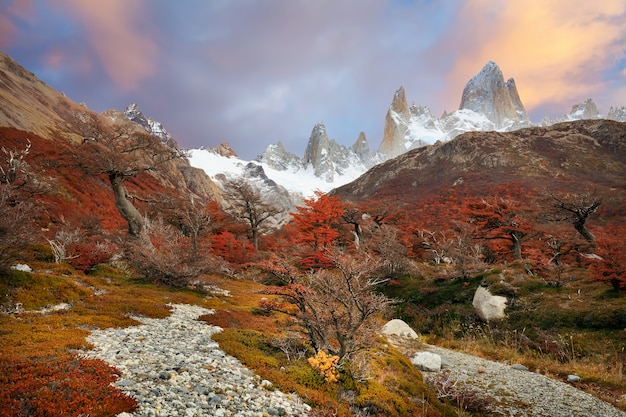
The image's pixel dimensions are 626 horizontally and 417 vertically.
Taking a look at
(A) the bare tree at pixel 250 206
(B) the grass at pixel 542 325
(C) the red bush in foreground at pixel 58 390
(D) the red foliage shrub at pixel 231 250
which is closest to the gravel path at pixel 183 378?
(C) the red bush in foreground at pixel 58 390

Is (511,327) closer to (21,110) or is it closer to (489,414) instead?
(489,414)

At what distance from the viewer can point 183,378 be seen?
20.7ft

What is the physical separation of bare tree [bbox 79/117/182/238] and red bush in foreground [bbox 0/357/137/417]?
18.9m

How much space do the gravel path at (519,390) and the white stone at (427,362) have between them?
30 cm

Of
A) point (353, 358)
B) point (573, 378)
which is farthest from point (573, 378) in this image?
point (353, 358)

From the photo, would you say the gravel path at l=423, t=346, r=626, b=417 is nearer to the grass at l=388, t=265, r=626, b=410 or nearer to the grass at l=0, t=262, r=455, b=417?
the grass at l=388, t=265, r=626, b=410

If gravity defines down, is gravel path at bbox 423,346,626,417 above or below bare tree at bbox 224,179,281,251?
below

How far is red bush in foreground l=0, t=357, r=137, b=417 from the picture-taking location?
425cm

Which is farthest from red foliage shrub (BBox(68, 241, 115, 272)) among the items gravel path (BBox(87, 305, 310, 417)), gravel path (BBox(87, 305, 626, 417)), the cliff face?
gravel path (BBox(87, 305, 310, 417))

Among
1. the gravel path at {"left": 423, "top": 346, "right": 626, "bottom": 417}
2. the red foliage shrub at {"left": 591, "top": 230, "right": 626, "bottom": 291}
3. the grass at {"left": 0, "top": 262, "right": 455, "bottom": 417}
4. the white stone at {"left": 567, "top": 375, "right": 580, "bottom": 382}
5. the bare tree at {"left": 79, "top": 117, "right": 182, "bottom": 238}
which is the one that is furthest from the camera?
the bare tree at {"left": 79, "top": 117, "right": 182, "bottom": 238}

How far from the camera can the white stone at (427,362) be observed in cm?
1343

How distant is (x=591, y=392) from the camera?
1094 centimetres

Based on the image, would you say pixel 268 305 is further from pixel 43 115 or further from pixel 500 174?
pixel 43 115

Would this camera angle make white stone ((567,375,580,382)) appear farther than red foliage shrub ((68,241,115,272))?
No
